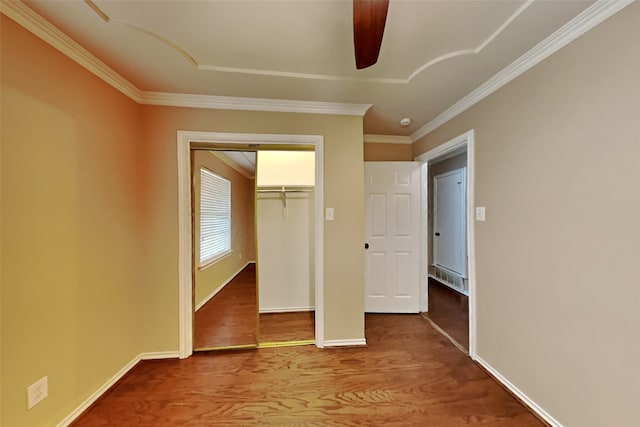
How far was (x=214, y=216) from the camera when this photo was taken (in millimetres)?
3322

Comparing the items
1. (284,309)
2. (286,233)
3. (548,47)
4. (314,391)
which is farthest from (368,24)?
(284,309)

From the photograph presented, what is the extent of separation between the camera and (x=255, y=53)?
1622 millimetres

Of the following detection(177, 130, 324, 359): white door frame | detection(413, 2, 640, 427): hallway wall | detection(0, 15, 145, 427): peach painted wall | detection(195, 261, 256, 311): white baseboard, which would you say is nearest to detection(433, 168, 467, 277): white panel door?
detection(413, 2, 640, 427): hallway wall

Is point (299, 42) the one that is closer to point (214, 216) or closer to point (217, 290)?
point (214, 216)

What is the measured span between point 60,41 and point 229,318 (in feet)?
8.92

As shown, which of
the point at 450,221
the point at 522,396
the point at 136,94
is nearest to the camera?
the point at 522,396

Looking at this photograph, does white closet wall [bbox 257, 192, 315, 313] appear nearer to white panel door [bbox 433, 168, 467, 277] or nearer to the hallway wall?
the hallway wall

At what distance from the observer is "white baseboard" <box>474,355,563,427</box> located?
149 centimetres

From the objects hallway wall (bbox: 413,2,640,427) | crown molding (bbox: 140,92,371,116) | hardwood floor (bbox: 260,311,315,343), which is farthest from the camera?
hardwood floor (bbox: 260,311,315,343)

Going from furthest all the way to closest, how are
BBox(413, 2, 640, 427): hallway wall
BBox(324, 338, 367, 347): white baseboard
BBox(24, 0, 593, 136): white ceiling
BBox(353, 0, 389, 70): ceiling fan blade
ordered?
BBox(324, 338, 367, 347): white baseboard < BBox(24, 0, 593, 136): white ceiling < BBox(413, 2, 640, 427): hallway wall < BBox(353, 0, 389, 70): ceiling fan blade

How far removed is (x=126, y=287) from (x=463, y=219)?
439 centimetres

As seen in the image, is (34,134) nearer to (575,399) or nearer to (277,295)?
(277,295)

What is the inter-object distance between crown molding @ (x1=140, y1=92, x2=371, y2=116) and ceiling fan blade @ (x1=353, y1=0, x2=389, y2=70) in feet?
4.03

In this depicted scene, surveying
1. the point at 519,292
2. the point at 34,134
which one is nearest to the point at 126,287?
the point at 34,134
